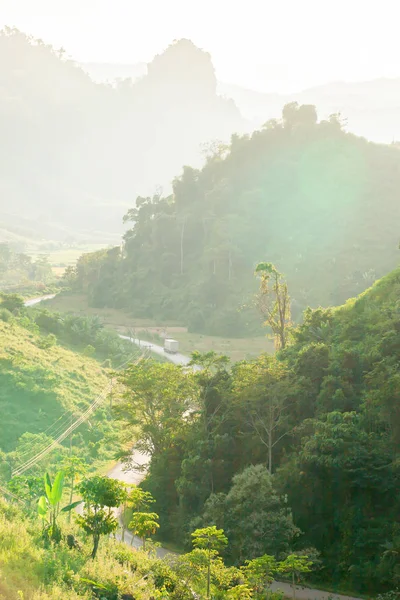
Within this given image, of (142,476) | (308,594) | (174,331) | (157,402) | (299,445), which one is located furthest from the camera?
(174,331)

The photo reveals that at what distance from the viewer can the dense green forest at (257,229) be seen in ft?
290

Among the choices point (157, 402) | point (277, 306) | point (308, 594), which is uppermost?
point (277, 306)

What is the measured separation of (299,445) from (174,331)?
192 feet

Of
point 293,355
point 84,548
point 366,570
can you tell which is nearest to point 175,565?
point 84,548

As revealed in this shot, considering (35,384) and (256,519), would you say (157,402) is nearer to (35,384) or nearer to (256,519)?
(256,519)

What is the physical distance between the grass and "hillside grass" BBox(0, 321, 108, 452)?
1810cm

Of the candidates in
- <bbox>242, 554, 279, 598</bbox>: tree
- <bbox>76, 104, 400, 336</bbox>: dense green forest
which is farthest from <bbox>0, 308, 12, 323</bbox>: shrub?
<bbox>242, 554, 279, 598</bbox>: tree

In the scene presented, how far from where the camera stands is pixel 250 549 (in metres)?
Result: 24.0

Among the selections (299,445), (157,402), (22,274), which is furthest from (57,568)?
(22,274)

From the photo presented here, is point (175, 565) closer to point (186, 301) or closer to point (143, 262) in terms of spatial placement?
point (186, 301)

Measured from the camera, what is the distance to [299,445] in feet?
95.7

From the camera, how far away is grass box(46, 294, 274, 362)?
72.7m

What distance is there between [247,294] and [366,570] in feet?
219

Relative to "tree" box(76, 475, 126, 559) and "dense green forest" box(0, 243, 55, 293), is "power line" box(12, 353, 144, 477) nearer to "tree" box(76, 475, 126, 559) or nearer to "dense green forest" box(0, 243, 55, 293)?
"tree" box(76, 475, 126, 559)
